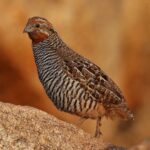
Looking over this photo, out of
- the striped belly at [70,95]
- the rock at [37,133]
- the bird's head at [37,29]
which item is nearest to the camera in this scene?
the rock at [37,133]

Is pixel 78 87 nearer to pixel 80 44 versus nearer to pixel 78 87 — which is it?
pixel 78 87

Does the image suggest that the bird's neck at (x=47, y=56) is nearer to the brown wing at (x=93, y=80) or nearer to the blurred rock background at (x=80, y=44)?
the brown wing at (x=93, y=80)

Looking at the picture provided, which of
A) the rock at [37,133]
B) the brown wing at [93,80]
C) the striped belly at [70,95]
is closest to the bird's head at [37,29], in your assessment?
the brown wing at [93,80]

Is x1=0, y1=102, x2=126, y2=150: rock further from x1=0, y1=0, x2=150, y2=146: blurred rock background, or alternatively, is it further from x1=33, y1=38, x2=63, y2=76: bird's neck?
x1=0, y1=0, x2=150, y2=146: blurred rock background

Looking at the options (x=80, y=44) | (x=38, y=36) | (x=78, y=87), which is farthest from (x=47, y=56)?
(x=80, y=44)

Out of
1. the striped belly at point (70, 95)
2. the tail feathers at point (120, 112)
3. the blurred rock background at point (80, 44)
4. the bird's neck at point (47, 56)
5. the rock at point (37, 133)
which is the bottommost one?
the rock at point (37, 133)

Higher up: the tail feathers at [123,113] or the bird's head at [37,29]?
the bird's head at [37,29]

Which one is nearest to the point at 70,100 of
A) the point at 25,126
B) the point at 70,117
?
the point at 25,126
